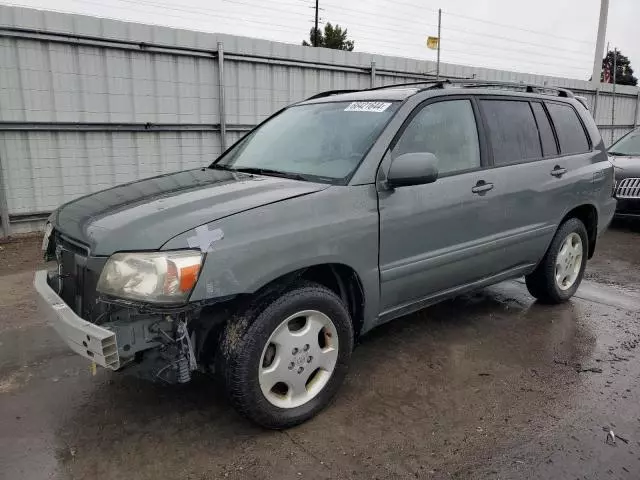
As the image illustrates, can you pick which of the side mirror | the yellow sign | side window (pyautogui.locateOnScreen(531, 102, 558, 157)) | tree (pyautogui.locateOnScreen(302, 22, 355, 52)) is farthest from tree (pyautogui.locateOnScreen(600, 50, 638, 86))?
the side mirror

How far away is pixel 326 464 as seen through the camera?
7.75ft

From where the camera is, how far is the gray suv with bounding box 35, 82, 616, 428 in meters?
2.24

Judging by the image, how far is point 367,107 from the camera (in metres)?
3.29

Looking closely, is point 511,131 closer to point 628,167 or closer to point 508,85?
point 508,85

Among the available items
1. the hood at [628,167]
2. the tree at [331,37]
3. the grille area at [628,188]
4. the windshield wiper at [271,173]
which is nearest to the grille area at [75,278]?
the windshield wiper at [271,173]

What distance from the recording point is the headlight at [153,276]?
7.07 feet

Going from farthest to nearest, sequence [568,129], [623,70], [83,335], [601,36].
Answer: [623,70]
[601,36]
[568,129]
[83,335]

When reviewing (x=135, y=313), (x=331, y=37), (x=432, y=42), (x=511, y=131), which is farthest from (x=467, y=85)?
(x=331, y=37)

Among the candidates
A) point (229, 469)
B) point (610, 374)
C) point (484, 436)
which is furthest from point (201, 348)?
point (610, 374)

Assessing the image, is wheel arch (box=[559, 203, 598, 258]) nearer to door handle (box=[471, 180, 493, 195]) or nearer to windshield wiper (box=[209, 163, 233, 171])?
door handle (box=[471, 180, 493, 195])

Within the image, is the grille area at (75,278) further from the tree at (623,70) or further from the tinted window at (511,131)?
the tree at (623,70)

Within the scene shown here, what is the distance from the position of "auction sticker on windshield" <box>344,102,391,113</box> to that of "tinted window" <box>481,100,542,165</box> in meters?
0.88

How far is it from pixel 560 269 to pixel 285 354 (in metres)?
2.93

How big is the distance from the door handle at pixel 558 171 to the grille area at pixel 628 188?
421cm
